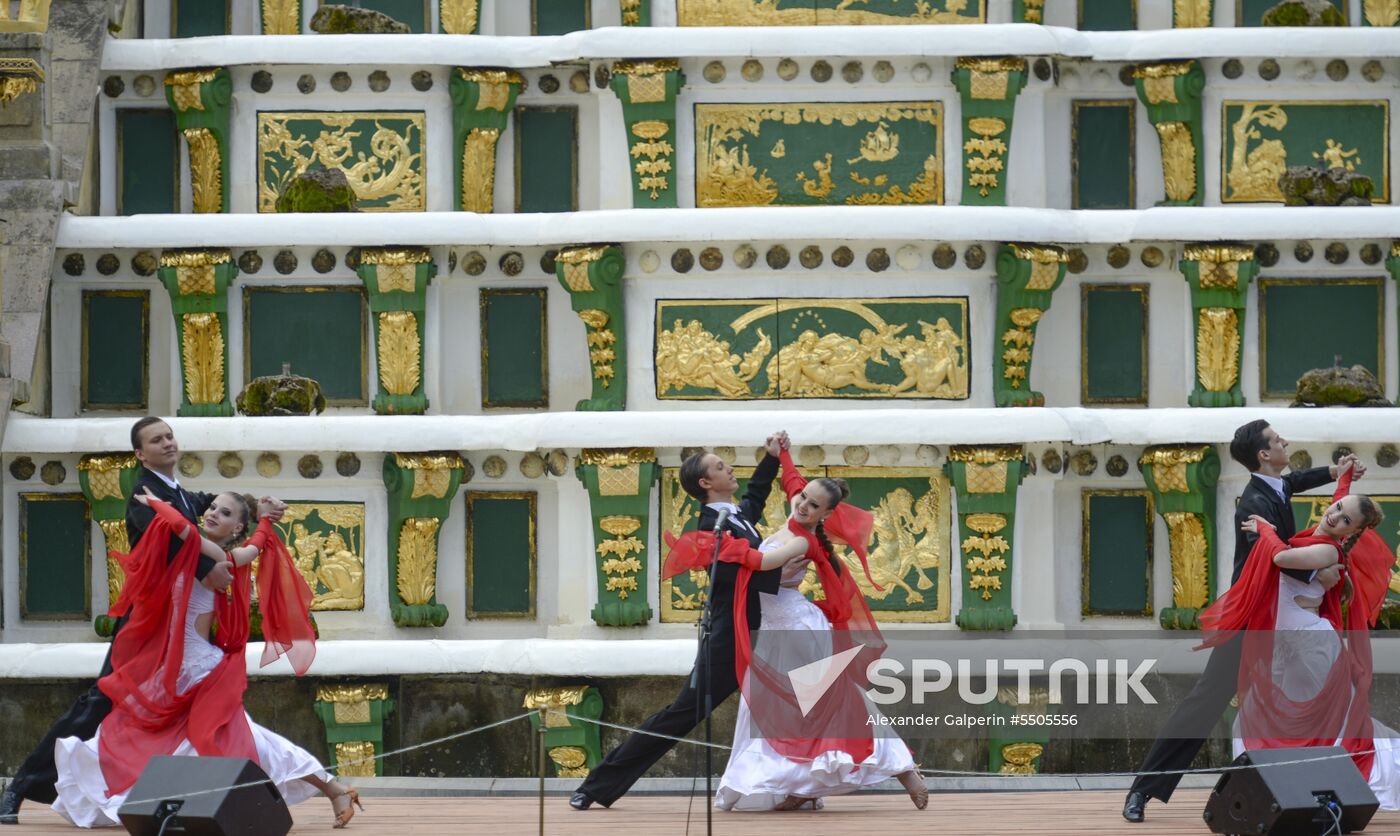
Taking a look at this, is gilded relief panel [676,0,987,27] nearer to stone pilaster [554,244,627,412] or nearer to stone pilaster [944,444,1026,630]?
stone pilaster [554,244,627,412]

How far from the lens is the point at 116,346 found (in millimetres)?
18953

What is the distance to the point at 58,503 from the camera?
60.4 ft

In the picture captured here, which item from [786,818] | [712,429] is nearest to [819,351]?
[712,429]

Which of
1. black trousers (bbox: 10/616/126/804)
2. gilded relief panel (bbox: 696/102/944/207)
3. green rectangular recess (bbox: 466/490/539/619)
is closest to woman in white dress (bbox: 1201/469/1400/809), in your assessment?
gilded relief panel (bbox: 696/102/944/207)

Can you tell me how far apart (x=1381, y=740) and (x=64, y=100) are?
34.8 ft

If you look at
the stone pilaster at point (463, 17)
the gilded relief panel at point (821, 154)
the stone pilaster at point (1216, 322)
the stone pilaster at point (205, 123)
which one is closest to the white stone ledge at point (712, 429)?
the stone pilaster at point (1216, 322)

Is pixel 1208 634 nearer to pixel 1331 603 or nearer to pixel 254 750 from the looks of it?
pixel 1331 603

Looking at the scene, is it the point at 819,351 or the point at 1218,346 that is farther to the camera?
the point at 1218,346

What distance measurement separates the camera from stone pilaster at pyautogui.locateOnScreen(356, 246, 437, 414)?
1838cm

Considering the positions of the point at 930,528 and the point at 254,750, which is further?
the point at 930,528

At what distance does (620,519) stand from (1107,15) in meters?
5.43

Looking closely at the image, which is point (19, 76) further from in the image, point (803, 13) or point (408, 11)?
point (803, 13)

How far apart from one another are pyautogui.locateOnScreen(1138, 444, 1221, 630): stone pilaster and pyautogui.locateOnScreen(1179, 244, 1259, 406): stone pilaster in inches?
20.4

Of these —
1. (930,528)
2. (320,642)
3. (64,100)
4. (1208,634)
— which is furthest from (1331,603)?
(64,100)
